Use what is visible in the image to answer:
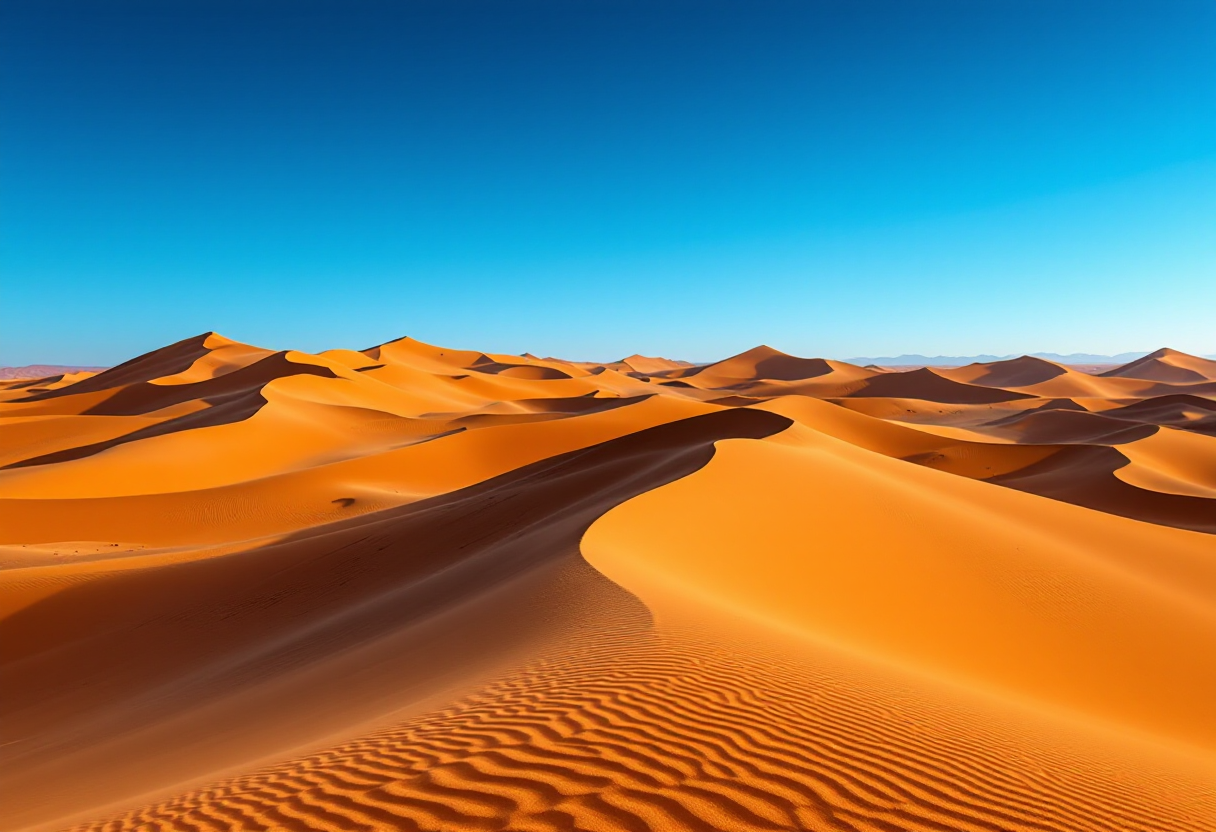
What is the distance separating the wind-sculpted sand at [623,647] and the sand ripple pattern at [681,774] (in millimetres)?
20

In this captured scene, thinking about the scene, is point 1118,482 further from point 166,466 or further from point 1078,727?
point 166,466

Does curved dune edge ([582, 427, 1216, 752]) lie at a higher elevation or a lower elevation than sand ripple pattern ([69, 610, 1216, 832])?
lower

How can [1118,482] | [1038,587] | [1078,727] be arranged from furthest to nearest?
[1118,482] → [1038,587] → [1078,727]

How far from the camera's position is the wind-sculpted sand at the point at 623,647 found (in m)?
3.13

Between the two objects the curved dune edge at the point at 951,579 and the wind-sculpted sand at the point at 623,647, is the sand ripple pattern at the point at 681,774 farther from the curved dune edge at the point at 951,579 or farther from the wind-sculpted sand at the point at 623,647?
the curved dune edge at the point at 951,579

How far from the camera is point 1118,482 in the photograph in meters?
22.6

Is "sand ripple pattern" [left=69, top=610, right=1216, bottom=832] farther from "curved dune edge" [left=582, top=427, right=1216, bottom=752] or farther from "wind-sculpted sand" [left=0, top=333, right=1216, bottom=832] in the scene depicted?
"curved dune edge" [left=582, top=427, right=1216, bottom=752]

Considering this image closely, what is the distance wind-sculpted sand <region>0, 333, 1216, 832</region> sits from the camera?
123 inches

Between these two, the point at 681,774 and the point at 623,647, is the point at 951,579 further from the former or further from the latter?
the point at 681,774

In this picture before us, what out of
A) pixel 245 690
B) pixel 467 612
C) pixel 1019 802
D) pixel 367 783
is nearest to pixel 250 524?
pixel 245 690

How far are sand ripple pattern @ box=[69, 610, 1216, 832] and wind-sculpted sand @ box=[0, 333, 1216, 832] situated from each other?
0.07 feet

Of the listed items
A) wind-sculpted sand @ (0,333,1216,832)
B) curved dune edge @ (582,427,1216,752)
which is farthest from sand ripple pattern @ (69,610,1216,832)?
curved dune edge @ (582,427,1216,752)

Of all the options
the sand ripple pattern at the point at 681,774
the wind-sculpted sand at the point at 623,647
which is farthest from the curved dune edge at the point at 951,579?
the sand ripple pattern at the point at 681,774

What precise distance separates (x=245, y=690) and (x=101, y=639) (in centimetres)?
580
